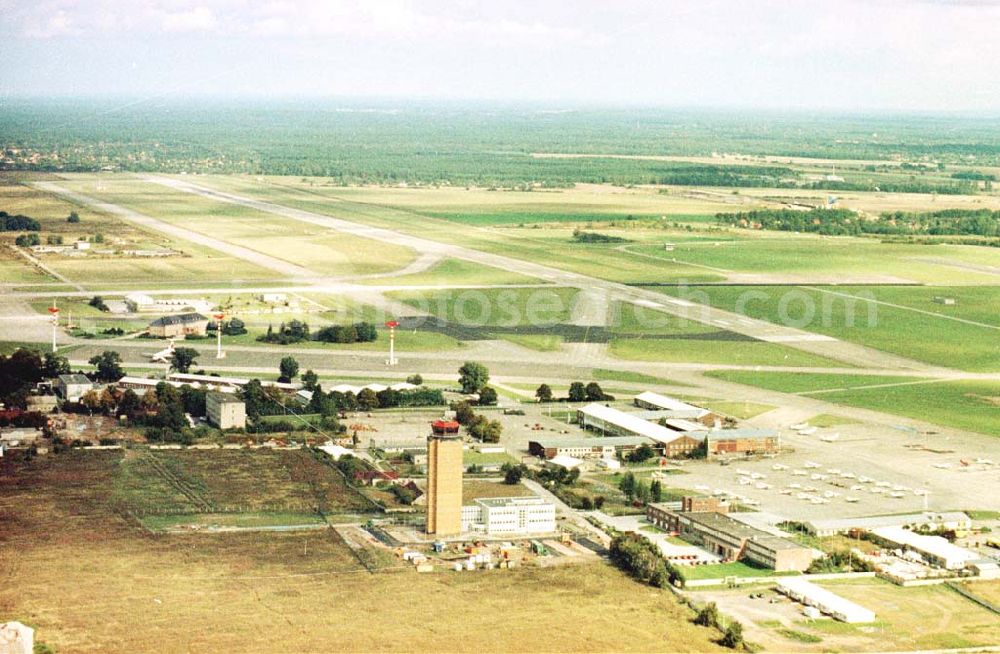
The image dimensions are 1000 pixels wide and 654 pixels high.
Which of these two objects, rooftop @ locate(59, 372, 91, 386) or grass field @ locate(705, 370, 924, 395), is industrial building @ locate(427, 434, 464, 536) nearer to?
rooftop @ locate(59, 372, 91, 386)

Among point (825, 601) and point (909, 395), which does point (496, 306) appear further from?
point (825, 601)

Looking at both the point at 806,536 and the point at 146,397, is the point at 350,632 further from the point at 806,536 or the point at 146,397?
the point at 146,397

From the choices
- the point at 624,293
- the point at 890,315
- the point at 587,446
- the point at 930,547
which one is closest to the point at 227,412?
the point at 587,446

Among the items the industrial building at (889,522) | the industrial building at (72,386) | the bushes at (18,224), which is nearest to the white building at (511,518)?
the industrial building at (889,522)

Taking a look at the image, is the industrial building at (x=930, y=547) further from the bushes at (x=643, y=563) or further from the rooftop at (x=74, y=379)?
the rooftop at (x=74, y=379)

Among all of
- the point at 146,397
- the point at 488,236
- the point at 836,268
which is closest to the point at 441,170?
the point at 488,236

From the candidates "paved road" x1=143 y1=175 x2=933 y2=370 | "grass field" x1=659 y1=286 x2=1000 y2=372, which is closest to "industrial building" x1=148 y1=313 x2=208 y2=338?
"paved road" x1=143 y1=175 x2=933 y2=370
